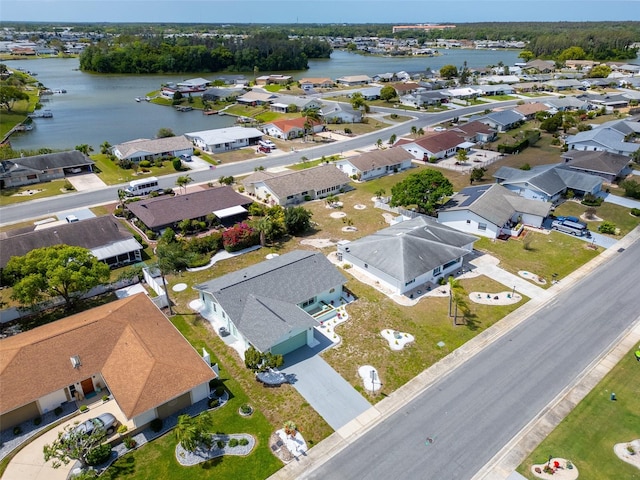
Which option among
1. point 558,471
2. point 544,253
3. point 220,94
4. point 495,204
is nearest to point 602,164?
point 495,204

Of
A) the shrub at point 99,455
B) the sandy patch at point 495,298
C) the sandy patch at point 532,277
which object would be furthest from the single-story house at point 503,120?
the shrub at point 99,455

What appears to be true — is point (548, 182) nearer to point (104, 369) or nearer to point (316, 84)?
point (104, 369)

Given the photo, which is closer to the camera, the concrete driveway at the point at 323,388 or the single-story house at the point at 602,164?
the concrete driveway at the point at 323,388

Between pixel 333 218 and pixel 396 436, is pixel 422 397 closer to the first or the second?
pixel 396 436

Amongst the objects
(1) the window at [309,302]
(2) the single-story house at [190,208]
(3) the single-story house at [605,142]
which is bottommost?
(1) the window at [309,302]

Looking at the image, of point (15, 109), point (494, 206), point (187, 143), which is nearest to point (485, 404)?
point (494, 206)

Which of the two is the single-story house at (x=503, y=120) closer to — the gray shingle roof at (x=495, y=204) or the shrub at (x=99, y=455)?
the gray shingle roof at (x=495, y=204)
